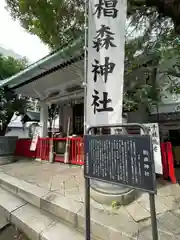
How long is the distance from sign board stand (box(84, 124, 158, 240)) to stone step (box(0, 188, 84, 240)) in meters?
0.92

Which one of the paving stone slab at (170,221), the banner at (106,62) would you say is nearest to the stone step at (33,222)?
the paving stone slab at (170,221)

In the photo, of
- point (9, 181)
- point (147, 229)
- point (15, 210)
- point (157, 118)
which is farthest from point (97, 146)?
point (157, 118)

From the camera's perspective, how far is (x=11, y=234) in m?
3.27

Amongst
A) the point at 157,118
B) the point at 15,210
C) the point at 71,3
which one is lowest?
the point at 15,210

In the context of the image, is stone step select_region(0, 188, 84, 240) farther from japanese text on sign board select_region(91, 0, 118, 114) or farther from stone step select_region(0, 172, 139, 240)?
japanese text on sign board select_region(91, 0, 118, 114)

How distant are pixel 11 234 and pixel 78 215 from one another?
133 cm

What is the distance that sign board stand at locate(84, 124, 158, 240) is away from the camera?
170 centimetres

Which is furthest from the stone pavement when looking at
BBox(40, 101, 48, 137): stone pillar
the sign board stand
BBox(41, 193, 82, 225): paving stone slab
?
BBox(40, 101, 48, 137): stone pillar

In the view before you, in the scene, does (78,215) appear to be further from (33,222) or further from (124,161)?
(124,161)

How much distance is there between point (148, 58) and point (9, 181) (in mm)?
4927

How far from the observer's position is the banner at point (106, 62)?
3.24 meters

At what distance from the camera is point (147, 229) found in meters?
2.55

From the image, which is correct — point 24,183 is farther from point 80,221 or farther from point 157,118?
point 157,118

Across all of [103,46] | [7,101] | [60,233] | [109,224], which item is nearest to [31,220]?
[60,233]
